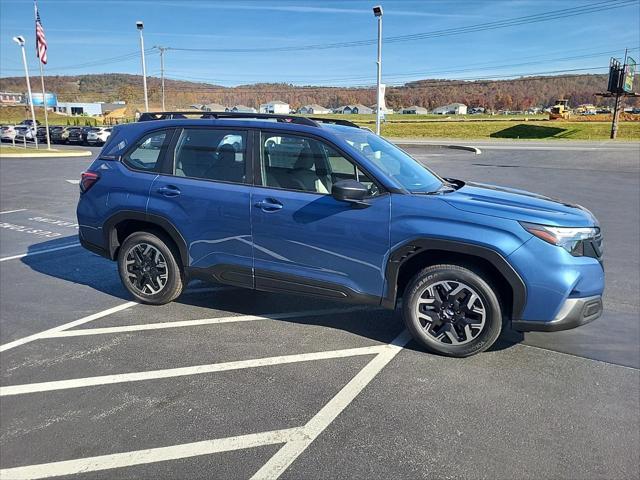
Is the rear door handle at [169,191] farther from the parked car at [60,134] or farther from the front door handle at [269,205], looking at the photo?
the parked car at [60,134]

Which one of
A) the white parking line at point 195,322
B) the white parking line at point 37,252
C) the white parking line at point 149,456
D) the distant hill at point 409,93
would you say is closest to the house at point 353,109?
the distant hill at point 409,93

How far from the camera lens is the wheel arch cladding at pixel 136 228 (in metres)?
4.83

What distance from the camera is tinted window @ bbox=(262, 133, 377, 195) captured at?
171 inches

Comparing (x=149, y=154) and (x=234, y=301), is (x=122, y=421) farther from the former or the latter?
(x=149, y=154)

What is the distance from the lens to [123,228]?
17.3 feet

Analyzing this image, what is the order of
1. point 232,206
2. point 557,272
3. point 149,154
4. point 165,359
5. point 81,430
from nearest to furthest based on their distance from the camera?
point 81,430, point 557,272, point 165,359, point 232,206, point 149,154

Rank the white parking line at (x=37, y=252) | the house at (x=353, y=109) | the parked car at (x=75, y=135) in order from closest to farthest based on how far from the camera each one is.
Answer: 1. the white parking line at (x=37, y=252)
2. the parked car at (x=75, y=135)
3. the house at (x=353, y=109)

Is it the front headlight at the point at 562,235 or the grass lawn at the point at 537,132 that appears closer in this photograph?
the front headlight at the point at 562,235

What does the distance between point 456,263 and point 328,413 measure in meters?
1.51

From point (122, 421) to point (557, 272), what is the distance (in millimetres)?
3042

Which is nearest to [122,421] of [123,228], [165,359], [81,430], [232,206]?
[81,430]

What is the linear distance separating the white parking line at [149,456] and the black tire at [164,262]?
230 cm

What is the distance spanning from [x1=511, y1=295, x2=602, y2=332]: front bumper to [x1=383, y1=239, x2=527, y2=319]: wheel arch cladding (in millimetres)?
120

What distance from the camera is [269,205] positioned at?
171 inches
